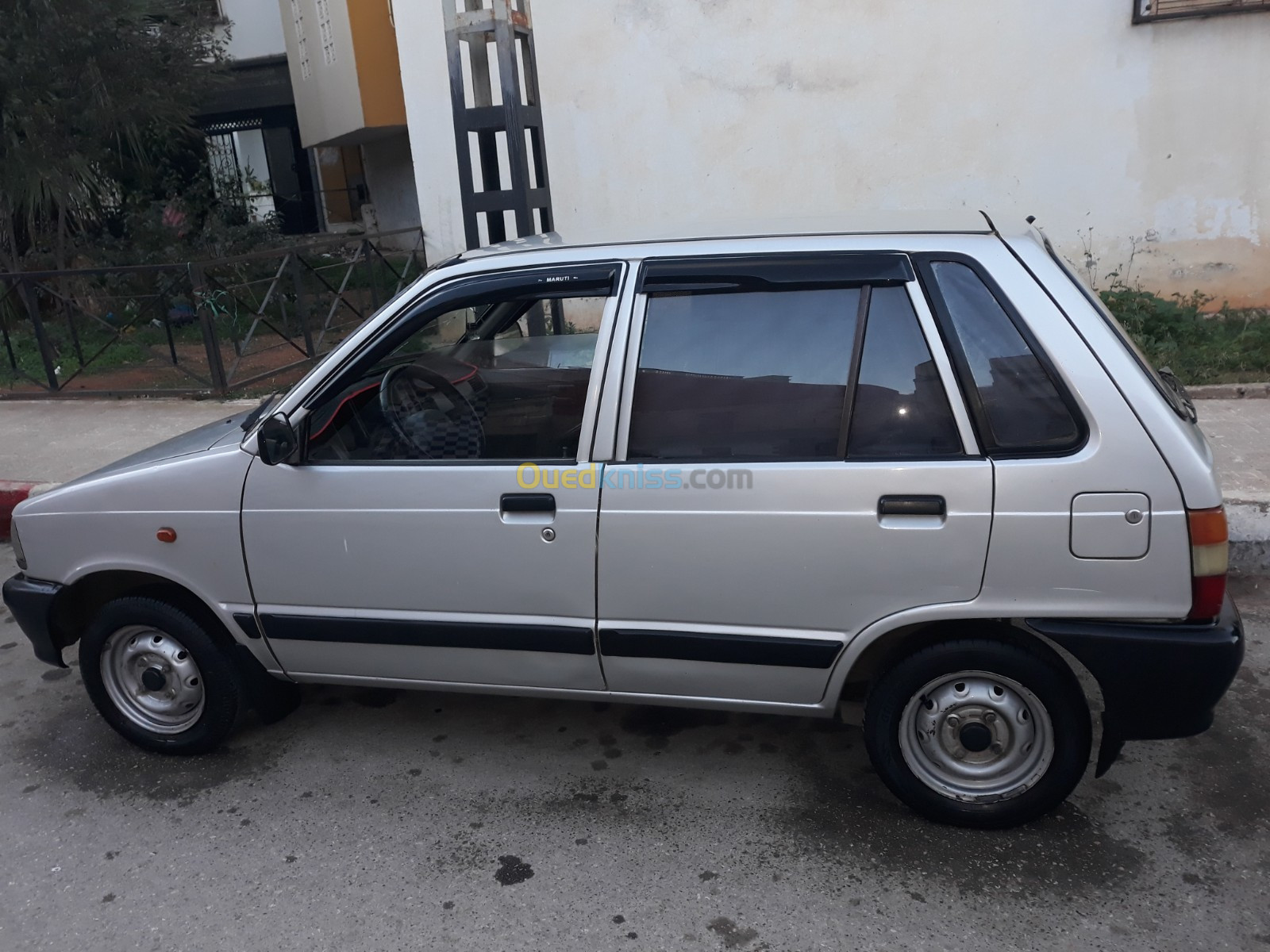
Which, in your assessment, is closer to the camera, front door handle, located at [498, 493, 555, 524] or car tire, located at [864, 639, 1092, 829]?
car tire, located at [864, 639, 1092, 829]

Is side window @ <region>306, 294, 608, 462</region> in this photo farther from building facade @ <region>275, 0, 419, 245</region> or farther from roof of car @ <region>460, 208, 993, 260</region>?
building facade @ <region>275, 0, 419, 245</region>

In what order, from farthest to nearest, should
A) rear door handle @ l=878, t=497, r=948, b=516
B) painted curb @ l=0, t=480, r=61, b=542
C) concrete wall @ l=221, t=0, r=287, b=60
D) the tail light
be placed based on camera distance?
concrete wall @ l=221, t=0, r=287, b=60 < painted curb @ l=0, t=480, r=61, b=542 < rear door handle @ l=878, t=497, r=948, b=516 < the tail light

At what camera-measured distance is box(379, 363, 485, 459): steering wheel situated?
10.9 ft

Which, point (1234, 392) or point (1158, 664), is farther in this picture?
point (1234, 392)

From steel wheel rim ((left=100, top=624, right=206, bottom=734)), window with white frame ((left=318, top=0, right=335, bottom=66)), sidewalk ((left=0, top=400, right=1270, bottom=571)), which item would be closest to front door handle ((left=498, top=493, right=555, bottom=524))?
steel wheel rim ((left=100, top=624, right=206, bottom=734))

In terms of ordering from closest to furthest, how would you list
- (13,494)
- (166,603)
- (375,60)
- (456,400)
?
1. (456,400)
2. (166,603)
3. (13,494)
4. (375,60)

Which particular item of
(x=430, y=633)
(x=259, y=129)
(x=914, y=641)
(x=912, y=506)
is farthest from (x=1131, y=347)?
(x=259, y=129)

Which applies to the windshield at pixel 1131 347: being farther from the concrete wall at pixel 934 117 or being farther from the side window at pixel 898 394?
the concrete wall at pixel 934 117

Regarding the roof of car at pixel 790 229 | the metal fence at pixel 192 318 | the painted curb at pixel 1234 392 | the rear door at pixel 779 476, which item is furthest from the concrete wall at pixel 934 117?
the rear door at pixel 779 476

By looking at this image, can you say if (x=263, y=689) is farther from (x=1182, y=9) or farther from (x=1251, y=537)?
(x=1182, y=9)

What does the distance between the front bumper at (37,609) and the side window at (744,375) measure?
89.7 inches

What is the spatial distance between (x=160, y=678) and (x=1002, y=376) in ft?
10.00

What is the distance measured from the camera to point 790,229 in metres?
3.20

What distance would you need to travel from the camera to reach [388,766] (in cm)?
369
